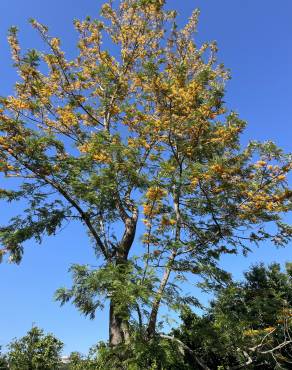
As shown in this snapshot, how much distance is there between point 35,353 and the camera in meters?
18.6

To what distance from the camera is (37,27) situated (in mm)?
11953

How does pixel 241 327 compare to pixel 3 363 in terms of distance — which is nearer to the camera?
pixel 241 327

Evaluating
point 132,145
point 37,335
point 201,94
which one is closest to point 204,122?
point 201,94

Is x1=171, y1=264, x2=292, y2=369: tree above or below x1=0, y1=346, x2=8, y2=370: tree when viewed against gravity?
below

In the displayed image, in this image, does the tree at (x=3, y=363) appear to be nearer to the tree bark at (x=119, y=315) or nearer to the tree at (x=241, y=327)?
the tree bark at (x=119, y=315)

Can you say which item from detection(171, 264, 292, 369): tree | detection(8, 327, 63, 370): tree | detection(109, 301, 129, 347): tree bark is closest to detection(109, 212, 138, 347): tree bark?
detection(109, 301, 129, 347): tree bark

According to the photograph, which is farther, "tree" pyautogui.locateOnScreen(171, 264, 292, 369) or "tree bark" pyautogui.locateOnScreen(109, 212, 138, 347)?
"tree bark" pyautogui.locateOnScreen(109, 212, 138, 347)

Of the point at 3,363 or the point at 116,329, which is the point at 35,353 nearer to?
the point at 3,363

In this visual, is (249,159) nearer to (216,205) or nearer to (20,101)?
(216,205)

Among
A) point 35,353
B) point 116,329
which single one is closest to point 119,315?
point 116,329

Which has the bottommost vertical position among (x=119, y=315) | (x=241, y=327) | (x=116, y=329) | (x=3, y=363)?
(x=241, y=327)

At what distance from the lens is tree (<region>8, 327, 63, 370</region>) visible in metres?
18.0

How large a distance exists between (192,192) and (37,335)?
14174 millimetres

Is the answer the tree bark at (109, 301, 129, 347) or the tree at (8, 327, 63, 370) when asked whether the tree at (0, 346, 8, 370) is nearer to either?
the tree at (8, 327, 63, 370)
